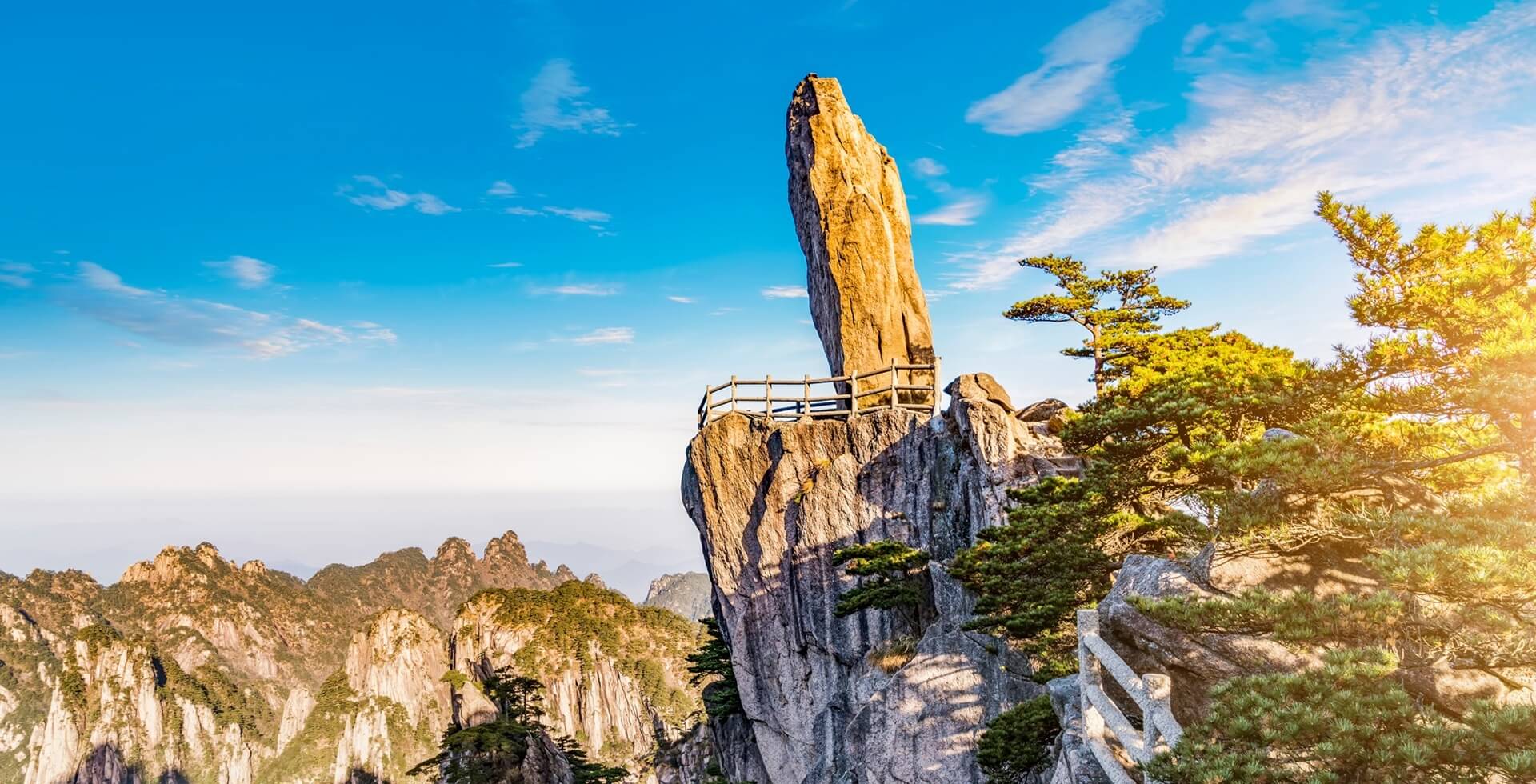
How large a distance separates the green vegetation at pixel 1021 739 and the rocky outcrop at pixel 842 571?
239cm

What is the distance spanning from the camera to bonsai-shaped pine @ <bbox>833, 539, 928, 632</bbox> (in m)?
22.9

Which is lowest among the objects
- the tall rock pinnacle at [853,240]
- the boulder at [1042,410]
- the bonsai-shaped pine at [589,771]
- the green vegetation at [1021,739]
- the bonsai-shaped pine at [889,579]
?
the bonsai-shaped pine at [589,771]

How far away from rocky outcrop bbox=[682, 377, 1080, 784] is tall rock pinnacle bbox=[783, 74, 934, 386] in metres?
5.07

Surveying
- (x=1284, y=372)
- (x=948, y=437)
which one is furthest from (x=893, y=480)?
(x=1284, y=372)

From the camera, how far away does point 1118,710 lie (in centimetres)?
1035

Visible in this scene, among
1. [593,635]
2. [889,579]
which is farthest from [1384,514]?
[593,635]

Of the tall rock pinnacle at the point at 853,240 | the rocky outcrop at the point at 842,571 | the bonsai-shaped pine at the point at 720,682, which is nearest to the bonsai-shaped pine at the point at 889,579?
the rocky outcrop at the point at 842,571

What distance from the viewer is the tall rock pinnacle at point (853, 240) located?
3172 cm

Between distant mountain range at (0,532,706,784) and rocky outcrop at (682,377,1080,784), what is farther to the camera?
distant mountain range at (0,532,706,784)

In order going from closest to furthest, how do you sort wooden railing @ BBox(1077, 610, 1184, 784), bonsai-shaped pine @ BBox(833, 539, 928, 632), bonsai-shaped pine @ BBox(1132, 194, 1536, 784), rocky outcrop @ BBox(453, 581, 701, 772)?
bonsai-shaped pine @ BBox(1132, 194, 1536, 784), wooden railing @ BBox(1077, 610, 1184, 784), bonsai-shaped pine @ BBox(833, 539, 928, 632), rocky outcrop @ BBox(453, 581, 701, 772)

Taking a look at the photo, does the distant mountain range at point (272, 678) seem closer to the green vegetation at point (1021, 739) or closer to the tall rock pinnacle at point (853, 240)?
the tall rock pinnacle at point (853, 240)

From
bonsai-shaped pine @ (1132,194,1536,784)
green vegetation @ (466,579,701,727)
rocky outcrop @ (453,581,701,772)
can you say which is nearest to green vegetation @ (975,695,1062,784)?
bonsai-shaped pine @ (1132,194,1536,784)

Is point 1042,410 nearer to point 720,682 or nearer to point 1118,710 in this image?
point 1118,710

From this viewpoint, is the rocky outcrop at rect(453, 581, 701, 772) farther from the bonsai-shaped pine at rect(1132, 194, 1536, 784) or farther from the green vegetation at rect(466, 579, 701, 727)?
the bonsai-shaped pine at rect(1132, 194, 1536, 784)
